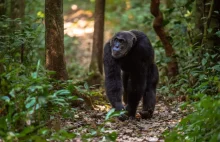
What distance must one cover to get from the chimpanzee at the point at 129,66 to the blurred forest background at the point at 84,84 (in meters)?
0.30

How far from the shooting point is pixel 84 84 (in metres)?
5.98

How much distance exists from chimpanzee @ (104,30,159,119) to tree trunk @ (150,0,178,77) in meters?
1.82

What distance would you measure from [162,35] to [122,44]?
266 cm

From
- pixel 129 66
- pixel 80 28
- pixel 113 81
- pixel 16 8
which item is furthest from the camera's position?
pixel 80 28

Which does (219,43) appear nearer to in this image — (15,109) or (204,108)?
(204,108)

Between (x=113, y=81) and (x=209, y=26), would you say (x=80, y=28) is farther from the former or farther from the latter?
(x=113, y=81)

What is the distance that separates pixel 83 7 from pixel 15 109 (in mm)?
18200

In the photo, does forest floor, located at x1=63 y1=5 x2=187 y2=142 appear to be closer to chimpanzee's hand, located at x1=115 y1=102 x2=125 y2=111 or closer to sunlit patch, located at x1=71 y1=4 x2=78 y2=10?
chimpanzee's hand, located at x1=115 y1=102 x2=125 y2=111

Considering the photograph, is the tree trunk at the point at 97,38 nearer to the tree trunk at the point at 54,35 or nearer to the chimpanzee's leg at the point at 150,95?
the chimpanzee's leg at the point at 150,95

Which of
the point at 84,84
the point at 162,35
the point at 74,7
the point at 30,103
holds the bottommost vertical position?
the point at 84,84

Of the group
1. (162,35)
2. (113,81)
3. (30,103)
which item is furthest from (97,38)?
(30,103)

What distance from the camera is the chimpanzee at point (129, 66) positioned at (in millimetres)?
6785

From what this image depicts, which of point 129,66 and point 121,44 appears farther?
point 129,66

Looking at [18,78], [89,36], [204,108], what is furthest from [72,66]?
[204,108]
